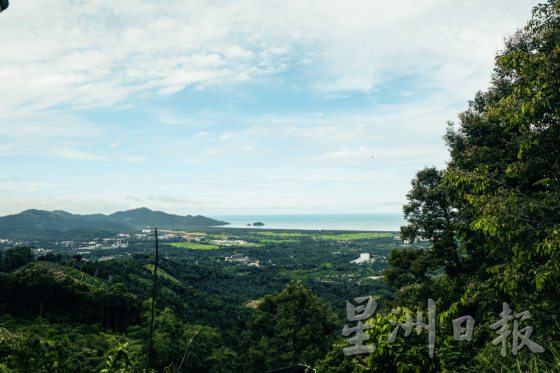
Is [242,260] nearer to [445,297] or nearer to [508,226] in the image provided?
[445,297]

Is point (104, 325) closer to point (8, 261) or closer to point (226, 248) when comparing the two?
point (8, 261)

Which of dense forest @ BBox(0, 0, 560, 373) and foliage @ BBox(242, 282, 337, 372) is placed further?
foliage @ BBox(242, 282, 337, 372)

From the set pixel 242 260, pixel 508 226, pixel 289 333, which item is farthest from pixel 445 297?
pixel 242 260

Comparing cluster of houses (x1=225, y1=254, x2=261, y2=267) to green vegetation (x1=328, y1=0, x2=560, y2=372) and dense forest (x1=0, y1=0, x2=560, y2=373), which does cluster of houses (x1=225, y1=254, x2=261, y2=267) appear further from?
green vegetation (x1=328, y1=0, x2=560, y2=372)

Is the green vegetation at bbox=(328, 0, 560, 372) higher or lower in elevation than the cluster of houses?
higher

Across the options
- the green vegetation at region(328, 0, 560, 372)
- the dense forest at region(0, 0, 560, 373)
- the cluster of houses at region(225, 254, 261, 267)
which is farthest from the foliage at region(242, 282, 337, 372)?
the cluster of houses at region(225, 254, 261, 267)

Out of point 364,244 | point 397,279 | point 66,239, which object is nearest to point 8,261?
point 397,279

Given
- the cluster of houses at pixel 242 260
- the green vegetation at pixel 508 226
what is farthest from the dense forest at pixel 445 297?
the cluster of houses at pixel 242 260

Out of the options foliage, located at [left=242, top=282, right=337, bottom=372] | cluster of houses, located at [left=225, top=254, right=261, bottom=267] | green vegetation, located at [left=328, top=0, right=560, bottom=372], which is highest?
green vegetation, located at [left=328, top=0, right=560, bottom=372]
